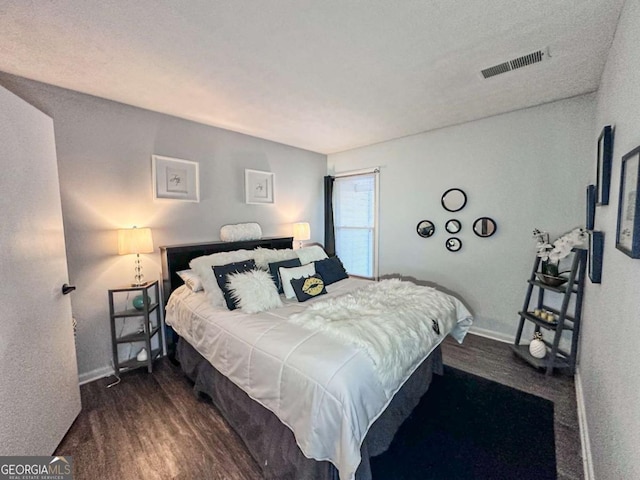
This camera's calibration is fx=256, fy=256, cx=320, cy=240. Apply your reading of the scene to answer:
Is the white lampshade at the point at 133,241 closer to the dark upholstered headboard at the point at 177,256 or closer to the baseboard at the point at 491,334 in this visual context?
the dark upholstered headboard at the point at 177,256

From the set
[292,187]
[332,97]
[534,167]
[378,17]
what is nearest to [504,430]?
Result: [534,167]

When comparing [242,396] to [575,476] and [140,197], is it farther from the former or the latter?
[140,197]

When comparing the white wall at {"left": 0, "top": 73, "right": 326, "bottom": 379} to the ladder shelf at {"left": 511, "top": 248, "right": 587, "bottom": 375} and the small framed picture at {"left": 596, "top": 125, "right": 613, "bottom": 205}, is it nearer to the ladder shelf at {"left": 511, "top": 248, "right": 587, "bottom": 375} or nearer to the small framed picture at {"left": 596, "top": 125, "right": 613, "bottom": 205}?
the small framed picture at {"left": 596, "top": 125, "right": 613, "bottom": 205}

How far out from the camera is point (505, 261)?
2.94 meters

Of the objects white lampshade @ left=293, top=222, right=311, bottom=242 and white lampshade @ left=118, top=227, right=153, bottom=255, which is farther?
white lampshade @ left=293, top=222, right=311, bottom=242

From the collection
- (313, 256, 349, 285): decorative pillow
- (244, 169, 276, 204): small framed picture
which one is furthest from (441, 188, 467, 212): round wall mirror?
(244, 169, 276, 204): small framed picture

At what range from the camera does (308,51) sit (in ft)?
5.71

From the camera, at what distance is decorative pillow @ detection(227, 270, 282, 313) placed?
203 centimetres

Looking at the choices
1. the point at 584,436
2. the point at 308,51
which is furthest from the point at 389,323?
the point at 308,51

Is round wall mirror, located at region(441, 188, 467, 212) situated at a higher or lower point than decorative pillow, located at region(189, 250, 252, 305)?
higher

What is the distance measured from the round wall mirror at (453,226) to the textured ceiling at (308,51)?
1.28 meters

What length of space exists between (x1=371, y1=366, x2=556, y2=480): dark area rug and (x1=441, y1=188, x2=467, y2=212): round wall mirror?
198 centimetres

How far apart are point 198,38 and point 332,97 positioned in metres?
1.21

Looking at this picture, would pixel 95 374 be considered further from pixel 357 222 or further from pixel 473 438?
pixel 357 222
